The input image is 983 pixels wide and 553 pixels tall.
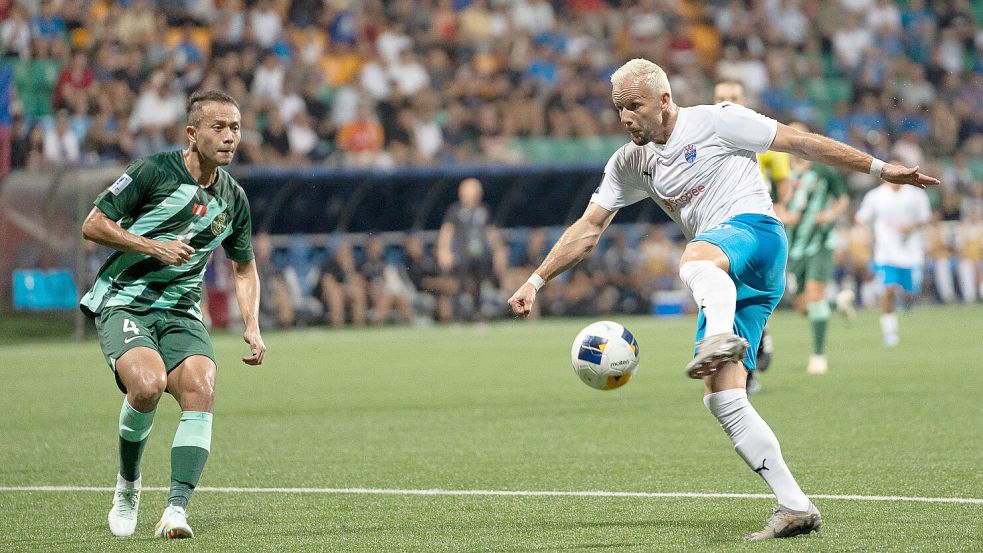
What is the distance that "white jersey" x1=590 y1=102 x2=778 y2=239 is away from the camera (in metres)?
6.75

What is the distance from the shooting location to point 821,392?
42.7 feet

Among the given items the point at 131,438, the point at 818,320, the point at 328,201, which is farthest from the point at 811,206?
the point at 328,201

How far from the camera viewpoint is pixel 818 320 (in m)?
14.9

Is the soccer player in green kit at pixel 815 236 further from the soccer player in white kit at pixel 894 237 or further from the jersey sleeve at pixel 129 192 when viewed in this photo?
the jersey sleeve at pixel 129 192

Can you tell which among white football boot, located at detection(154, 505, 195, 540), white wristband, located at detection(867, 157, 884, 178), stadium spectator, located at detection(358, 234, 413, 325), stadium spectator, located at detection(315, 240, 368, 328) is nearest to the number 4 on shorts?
white football boot, located at detection(154, 505, 195, 540)

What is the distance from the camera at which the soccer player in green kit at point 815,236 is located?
1493 cm

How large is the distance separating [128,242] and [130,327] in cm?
A: 47

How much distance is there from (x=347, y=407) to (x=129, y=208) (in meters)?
6.05

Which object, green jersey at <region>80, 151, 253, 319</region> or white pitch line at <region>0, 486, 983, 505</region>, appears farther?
white pitch line at <region>0, 486, 983, 505</region>

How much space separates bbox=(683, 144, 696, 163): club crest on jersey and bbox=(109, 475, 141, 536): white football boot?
3.00m

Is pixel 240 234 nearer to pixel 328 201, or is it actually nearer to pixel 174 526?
pixel 174 526

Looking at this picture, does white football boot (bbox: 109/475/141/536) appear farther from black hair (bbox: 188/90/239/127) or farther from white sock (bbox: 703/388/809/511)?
white sock (bbox: 703/388/809/511)

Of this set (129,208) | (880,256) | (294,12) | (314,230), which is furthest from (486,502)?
(294,12)

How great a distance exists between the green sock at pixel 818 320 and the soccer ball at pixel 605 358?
8216mm
